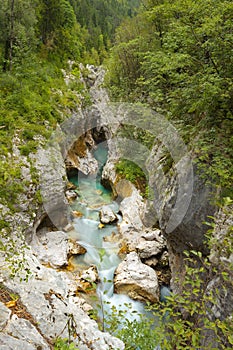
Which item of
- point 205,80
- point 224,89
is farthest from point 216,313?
point 205,80

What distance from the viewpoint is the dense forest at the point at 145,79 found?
500cm

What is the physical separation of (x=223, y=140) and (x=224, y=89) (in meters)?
1.05

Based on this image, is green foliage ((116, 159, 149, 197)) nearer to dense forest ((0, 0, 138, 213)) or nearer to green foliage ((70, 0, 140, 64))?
dense forest ((0, 0, 138, 213))

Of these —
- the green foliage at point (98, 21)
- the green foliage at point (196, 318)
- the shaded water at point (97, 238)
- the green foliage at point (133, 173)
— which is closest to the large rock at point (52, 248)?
the shaded water at point (97, 238)

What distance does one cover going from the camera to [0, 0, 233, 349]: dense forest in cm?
500

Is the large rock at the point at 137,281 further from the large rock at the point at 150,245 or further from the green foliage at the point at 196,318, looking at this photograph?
the green foliage at the point at 196,318

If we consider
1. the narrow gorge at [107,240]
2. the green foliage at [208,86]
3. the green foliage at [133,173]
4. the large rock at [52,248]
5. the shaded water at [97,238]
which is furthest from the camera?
the green foliage at [133,173]

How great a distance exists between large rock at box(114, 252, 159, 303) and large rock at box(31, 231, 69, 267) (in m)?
2.02

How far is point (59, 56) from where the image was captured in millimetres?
23031

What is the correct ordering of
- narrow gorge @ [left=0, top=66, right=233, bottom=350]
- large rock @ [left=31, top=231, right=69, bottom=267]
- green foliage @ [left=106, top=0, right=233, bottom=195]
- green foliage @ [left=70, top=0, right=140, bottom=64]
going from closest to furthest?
narrow gorge @ [left=0, top=66, right=233, bottom=350], green foliage @ [left=106, top=0, right=233, bottom=195], large rock @ [left=31, top=231, right=69, bottom=267], green foliage @ [left=70, top=0, right=140, bottom=64]

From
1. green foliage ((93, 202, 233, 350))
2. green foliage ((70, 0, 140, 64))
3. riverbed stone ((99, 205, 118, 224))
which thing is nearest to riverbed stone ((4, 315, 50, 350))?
green foliage ((93, 202, 233, 350))

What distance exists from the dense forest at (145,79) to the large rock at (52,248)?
5.32 ft

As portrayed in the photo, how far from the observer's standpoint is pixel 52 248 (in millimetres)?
8875

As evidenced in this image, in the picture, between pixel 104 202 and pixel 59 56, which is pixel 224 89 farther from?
pixel 59 56
